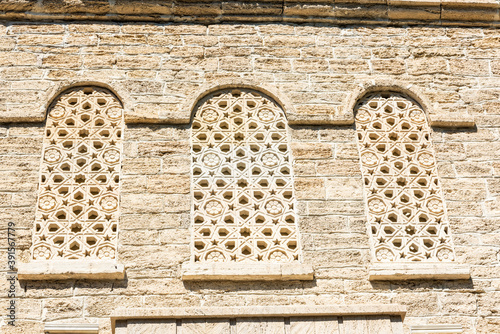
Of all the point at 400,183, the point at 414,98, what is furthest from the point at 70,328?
the point at 414,98

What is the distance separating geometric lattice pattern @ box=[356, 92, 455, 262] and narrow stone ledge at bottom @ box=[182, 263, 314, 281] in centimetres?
64

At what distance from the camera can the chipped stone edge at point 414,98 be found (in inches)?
281

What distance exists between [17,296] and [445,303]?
3175mm

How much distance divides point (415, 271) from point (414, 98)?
72.3 inches

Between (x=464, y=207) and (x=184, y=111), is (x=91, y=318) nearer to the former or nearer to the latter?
(x=184, y=111)

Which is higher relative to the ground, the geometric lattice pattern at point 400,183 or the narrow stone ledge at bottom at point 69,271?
the geometric lattice pattern at point 400,183

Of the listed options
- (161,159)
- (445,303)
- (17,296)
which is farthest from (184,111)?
(445,303)

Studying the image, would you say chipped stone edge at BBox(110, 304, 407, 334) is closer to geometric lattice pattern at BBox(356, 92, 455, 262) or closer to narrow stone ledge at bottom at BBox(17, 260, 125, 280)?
narrow stone ledge at bottom at BBox(17, 260, 125, 280)

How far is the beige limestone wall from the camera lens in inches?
240

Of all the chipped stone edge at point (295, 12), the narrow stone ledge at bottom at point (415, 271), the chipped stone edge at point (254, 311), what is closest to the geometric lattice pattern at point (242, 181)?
the narrow stone ledge at bottom at point (415, 271)

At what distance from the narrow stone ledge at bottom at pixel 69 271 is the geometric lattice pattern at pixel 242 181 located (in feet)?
2.11

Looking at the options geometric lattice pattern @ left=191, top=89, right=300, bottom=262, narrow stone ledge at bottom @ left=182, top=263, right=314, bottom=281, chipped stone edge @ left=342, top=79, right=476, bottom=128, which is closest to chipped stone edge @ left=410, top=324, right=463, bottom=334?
narrow stone ledge at bottom @ left=182, top=263, right=314, bottom=281

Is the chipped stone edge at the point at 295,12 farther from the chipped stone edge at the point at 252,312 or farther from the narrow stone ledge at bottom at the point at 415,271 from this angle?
the chipped stone edge at the point at 252,312

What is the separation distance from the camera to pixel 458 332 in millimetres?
5949
